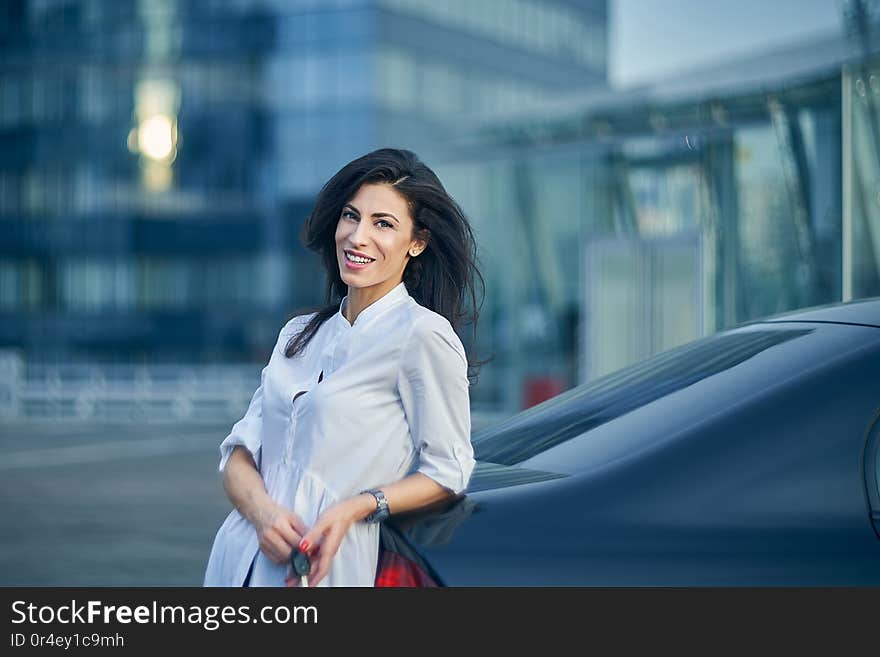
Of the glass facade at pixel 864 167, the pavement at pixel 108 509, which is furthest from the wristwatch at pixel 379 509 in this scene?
the glass facade at pixel 864 167

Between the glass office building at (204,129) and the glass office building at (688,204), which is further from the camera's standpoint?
the glass office building at (204,129)

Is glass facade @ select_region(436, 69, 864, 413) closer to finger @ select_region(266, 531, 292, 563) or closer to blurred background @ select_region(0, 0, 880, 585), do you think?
blurred background @ select_region(0, 0, 880, 585)

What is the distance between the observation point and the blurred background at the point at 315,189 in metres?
11.8

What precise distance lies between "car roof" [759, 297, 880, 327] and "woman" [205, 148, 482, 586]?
32.2 inches

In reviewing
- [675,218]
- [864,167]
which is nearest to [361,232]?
[864,167]

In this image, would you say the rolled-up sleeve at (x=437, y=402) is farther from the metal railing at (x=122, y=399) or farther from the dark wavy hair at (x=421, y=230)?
the metal railing at (x=122, y=399)

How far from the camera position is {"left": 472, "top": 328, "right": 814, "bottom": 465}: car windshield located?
Answer: 282 centimetres

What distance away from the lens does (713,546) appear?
230 cm

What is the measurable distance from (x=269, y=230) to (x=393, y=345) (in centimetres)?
4318

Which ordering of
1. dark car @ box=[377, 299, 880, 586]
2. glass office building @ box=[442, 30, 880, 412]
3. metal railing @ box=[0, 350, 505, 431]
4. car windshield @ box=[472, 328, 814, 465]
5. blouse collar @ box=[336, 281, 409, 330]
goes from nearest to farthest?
dark car @ box=[377, 299, 880, 586] < blouse collar @ box=[336, 281, 409, 330] < car windshield @ box=[472, 328, 814, 465] < glass office building @ box=[442, 30, 880, 412] < metal railing @ box=[0, 350, 505, 431]

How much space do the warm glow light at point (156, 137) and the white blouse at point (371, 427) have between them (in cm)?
4465

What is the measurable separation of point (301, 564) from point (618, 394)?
970mm

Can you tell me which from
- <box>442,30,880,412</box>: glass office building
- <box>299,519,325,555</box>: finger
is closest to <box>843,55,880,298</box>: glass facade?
<box>442,30,880,412</box>: glass office building

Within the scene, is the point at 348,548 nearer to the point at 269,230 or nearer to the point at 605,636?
the point at 605,636
